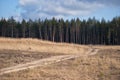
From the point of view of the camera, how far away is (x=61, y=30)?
5389 inches

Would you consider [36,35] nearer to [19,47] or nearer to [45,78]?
[19,47]

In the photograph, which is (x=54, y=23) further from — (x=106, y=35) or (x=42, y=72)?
(x=42, y=72)

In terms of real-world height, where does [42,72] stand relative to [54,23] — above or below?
below

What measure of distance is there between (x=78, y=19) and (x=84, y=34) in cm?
1161

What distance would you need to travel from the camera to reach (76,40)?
14138 centimetres

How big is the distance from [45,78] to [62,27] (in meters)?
122

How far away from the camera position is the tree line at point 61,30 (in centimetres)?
13438

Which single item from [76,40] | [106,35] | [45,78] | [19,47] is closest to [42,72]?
[45,78]

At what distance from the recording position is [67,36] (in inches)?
5507

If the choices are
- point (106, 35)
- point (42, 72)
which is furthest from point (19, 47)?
point (106, 35)

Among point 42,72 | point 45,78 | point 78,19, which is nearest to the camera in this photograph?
point 45,78

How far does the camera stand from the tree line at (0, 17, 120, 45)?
5290 inches

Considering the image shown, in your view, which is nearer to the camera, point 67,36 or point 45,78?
point 45,78

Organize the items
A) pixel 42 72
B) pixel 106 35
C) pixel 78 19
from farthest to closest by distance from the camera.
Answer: pixel 78 19
pixel 106 35
pixel 42 72
